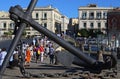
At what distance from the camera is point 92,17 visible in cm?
14812

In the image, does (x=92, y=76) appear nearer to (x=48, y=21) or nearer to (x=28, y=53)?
(x=28, y=53)

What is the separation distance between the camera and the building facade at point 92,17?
14375cm

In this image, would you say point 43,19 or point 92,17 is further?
point 43,19

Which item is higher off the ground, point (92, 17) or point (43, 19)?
point (92, 17)

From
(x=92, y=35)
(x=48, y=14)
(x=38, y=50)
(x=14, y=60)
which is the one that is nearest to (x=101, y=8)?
(x=48, y=14)

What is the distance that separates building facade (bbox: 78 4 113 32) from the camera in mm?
143750

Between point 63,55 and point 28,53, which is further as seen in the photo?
point 28,53

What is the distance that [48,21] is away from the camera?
502 feet

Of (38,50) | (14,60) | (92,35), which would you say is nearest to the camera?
(14,60)

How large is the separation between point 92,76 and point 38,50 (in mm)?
15969

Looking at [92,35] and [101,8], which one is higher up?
[101,8]

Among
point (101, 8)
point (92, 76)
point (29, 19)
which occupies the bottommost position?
point (92, 76)

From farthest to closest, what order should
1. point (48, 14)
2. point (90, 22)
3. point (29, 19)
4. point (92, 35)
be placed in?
point (48, 14), point (90, 22), point (92, 35), point (29, 19)

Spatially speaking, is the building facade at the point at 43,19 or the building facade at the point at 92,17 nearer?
the building facade at the point at 92,17
